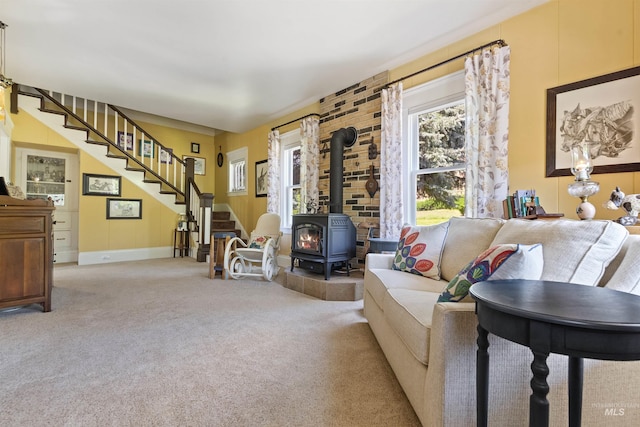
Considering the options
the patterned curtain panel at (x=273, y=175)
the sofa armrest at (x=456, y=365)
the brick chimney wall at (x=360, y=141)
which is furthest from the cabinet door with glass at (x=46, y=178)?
the sofa armrest at (x=456, y=365)

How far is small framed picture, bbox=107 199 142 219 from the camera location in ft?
19.3

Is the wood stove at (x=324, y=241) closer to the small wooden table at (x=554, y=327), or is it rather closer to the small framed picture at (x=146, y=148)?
the small wooden table at (x=554, y=327)

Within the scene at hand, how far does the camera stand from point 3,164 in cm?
457

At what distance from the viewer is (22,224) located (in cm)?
273

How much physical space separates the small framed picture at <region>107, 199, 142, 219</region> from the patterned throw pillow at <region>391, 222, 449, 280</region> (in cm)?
560

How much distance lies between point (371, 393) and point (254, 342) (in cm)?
97

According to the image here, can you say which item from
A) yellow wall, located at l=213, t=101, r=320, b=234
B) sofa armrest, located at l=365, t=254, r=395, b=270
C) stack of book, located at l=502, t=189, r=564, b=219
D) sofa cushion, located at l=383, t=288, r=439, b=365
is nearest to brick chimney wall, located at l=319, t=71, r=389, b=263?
yellow wall, located at l=213, t=101, r=320, b=234

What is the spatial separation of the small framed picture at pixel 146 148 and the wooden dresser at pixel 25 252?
4.09 m

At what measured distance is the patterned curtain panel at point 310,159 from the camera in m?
4.77

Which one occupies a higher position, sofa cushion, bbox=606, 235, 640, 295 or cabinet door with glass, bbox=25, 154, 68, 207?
cabinet door with glass, bbox=25, 154, 68, 207

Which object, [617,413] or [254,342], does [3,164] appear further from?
[617,413]

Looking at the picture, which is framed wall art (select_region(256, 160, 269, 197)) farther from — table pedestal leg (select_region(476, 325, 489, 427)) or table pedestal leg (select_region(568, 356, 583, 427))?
table pedestal leg (select_region(568, 356, 583, 427))

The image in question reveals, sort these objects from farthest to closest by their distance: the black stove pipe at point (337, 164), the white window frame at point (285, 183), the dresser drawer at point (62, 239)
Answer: the dresser drawer at point (62, 239) → the white window frame at point (285, 183) → the black stove pipe at point (337, 164)

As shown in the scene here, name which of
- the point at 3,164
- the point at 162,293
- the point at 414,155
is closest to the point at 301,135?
the point at 414,155
